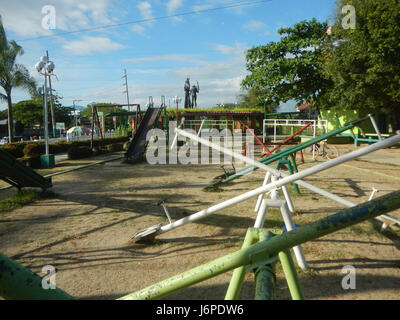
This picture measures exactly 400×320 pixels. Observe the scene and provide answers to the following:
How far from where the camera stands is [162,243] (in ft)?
10.8

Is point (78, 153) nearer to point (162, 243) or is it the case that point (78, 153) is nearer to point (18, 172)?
point (18, 172)

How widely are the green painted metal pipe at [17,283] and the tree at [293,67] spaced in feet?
66.7

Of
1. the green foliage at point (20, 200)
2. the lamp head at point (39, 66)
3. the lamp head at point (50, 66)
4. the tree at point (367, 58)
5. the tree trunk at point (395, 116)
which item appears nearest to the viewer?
the green foliage at point (20, 200)

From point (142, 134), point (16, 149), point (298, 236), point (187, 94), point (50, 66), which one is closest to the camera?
point (298, 236)

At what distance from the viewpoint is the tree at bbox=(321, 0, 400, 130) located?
1261cm

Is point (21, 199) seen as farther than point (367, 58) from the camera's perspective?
No

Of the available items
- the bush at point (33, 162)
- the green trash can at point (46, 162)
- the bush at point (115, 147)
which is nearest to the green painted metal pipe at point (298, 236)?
the green trash can at point (46, 162)

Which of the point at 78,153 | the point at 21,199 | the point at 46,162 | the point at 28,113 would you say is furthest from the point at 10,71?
the point at 28,113

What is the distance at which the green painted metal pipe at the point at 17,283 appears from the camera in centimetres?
70

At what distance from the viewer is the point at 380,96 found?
1436 centimetres

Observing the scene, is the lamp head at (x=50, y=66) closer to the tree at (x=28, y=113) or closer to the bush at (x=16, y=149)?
the bush at (x=16, y=149)

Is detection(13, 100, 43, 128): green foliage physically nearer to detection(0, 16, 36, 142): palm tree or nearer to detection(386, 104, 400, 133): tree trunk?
detection(0, 16, 36, 142): palm tree

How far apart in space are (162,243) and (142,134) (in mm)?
9907
